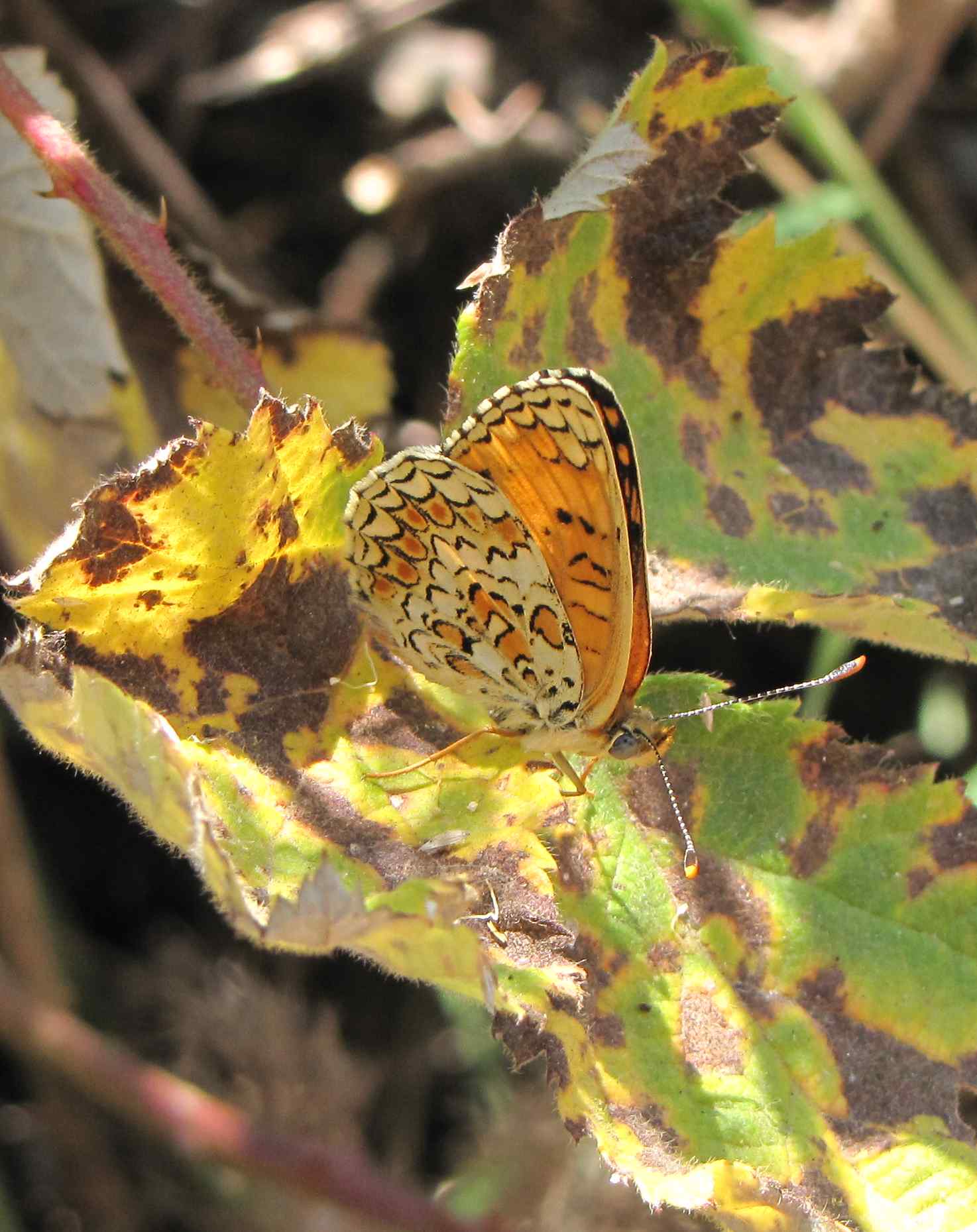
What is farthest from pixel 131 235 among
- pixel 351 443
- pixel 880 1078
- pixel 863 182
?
pixel 863 182

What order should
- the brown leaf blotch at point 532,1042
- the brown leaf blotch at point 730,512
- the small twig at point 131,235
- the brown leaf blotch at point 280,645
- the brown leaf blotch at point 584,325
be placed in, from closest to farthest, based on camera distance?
the brown leaf blotch at point 532,1042 → the brown leaf blotch at point 280,645 → the small twig at point 131,235 → the brown leaf blotch at point 584,325 → the brown leaf blotch at point 730,512

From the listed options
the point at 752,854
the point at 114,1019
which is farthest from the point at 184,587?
the point at 114,1019

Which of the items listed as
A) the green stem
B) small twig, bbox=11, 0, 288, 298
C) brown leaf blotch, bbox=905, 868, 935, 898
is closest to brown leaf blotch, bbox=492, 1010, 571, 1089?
brown leaf blotch, bbox=905, 868, 935, 898

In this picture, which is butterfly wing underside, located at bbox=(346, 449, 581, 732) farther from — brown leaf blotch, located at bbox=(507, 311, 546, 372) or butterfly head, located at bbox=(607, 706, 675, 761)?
brown leaf blotch, located at bbox=(507, 311, 546, 372)

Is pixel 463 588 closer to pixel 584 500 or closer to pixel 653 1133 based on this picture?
pixel 584 500

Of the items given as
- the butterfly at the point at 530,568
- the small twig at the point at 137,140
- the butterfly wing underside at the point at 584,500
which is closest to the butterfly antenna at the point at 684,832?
the butterfly at the point at 530,568

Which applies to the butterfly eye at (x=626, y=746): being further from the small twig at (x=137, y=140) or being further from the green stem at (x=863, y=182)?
the green stem at (x=863, y=182)

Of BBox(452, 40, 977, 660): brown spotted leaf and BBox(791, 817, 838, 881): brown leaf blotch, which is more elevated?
BBox(452, 40, 977, 660): brown spotted leaf
